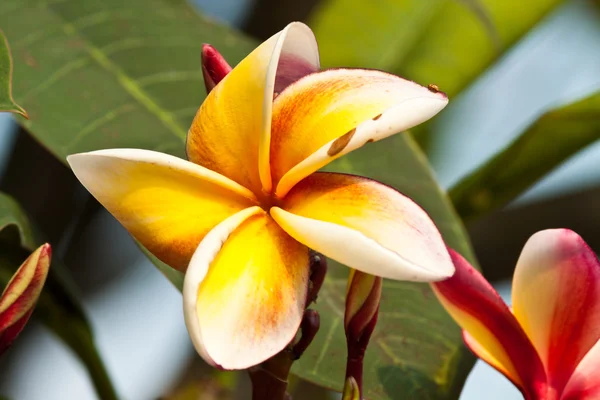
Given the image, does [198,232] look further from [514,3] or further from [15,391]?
[514,3]

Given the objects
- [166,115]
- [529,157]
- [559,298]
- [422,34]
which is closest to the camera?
[559,298]

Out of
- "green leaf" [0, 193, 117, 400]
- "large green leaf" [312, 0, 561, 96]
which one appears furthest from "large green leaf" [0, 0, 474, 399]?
"large green leaf" [312, 0, 561, 96]

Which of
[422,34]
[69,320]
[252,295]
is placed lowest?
[69,320]

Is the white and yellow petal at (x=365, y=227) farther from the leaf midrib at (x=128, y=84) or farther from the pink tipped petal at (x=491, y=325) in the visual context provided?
the leaf midrib at (x=128, y=84)

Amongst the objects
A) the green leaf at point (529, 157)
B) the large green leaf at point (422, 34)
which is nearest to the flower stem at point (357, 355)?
the green leaf at point (529, 157)

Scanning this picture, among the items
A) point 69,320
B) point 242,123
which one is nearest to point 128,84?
point 69,320

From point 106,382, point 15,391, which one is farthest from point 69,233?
point 106,382

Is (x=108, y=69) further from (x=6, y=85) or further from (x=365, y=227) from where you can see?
(x=365, y=227)
